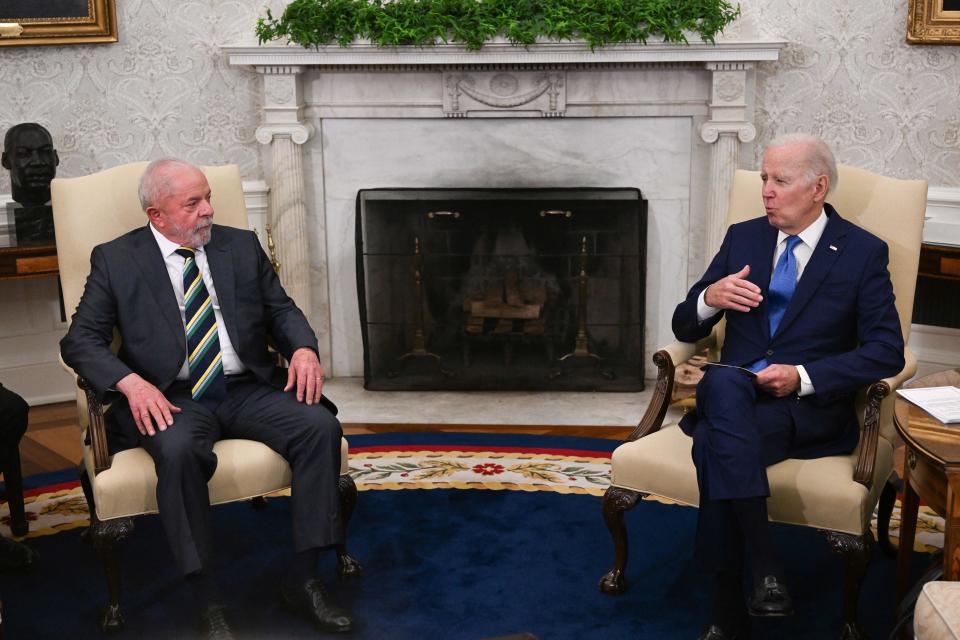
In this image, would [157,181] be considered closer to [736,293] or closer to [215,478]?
[215,478]

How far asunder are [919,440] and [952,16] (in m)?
2.82

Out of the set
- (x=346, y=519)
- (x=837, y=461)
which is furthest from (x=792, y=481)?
(x=346, y=519)

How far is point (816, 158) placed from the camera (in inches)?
119

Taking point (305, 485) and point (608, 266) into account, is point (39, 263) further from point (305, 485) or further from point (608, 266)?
point (608, 266)

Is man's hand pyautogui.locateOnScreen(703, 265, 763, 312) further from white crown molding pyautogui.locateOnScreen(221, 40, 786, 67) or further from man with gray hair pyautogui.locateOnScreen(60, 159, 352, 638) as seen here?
white crown molding pyautogui.locateOnScreen(221, 40, 786, 67)

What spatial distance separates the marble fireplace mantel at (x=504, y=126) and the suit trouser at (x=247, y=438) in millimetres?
2021

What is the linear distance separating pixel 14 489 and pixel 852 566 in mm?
2576

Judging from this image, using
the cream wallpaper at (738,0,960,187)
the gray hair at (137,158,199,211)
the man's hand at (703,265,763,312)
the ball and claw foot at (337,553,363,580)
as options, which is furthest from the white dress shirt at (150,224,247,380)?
the cream wallpaper at (738,0,960,187)

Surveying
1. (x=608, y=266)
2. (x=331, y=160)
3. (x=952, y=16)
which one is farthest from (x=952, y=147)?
(x=331, y=160)

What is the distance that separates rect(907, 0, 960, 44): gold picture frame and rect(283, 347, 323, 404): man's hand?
307cm

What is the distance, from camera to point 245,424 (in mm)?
3145

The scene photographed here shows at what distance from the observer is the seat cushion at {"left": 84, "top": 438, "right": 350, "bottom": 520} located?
2912 mm

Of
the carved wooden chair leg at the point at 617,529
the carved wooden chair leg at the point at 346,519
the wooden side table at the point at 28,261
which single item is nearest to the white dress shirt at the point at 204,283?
the carved wooden chair leg at the point at 346,519

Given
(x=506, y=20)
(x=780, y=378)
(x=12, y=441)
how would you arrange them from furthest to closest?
(x=506, y=20), (x=12, y=441), (x=780, y=378)
